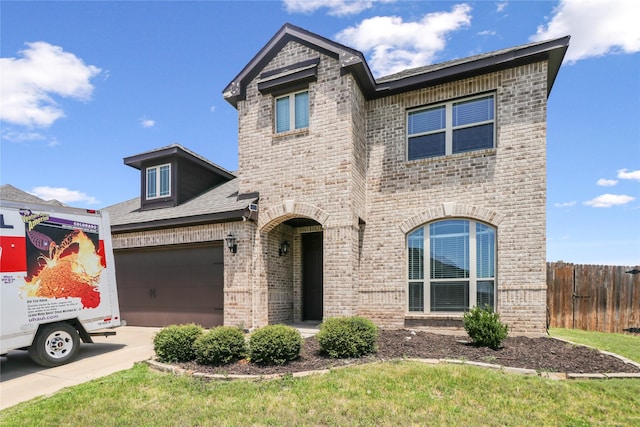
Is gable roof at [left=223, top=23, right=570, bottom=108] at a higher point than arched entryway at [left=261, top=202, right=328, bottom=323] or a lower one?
higher

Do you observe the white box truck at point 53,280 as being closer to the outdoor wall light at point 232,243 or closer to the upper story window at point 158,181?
the outdoor wall light at point 232,243

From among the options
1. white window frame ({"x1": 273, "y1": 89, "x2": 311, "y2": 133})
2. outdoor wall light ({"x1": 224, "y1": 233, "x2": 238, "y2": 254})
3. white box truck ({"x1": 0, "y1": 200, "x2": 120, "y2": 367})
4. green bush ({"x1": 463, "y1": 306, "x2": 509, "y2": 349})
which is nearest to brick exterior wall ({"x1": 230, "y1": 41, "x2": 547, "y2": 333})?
white window frame ({"x1": 273, "y1": 89, "x2": 311, "y2": 133})

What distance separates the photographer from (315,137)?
9789 millimetres

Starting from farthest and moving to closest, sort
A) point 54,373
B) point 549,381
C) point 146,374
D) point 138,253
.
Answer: point 138,253, point 54,373, point 146,374, point 549,381

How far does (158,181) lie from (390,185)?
8365mm

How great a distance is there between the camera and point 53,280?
285 inches

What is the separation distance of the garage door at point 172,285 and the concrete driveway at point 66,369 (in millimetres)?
1937

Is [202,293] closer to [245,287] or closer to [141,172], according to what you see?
[245,287]

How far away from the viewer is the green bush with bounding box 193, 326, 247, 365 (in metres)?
6.38

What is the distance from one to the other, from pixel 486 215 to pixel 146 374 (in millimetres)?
7863

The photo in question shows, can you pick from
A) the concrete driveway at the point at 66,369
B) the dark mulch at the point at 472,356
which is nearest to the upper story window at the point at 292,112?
the dark mulch at the point at 472,356

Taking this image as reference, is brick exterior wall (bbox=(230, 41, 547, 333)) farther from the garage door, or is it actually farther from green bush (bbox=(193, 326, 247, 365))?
green bush (bbox=(193, 326, 247, 365))

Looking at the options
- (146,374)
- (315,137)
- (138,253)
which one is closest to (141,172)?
(138,253)

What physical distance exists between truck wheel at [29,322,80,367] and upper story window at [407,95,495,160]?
8759 millimetres
